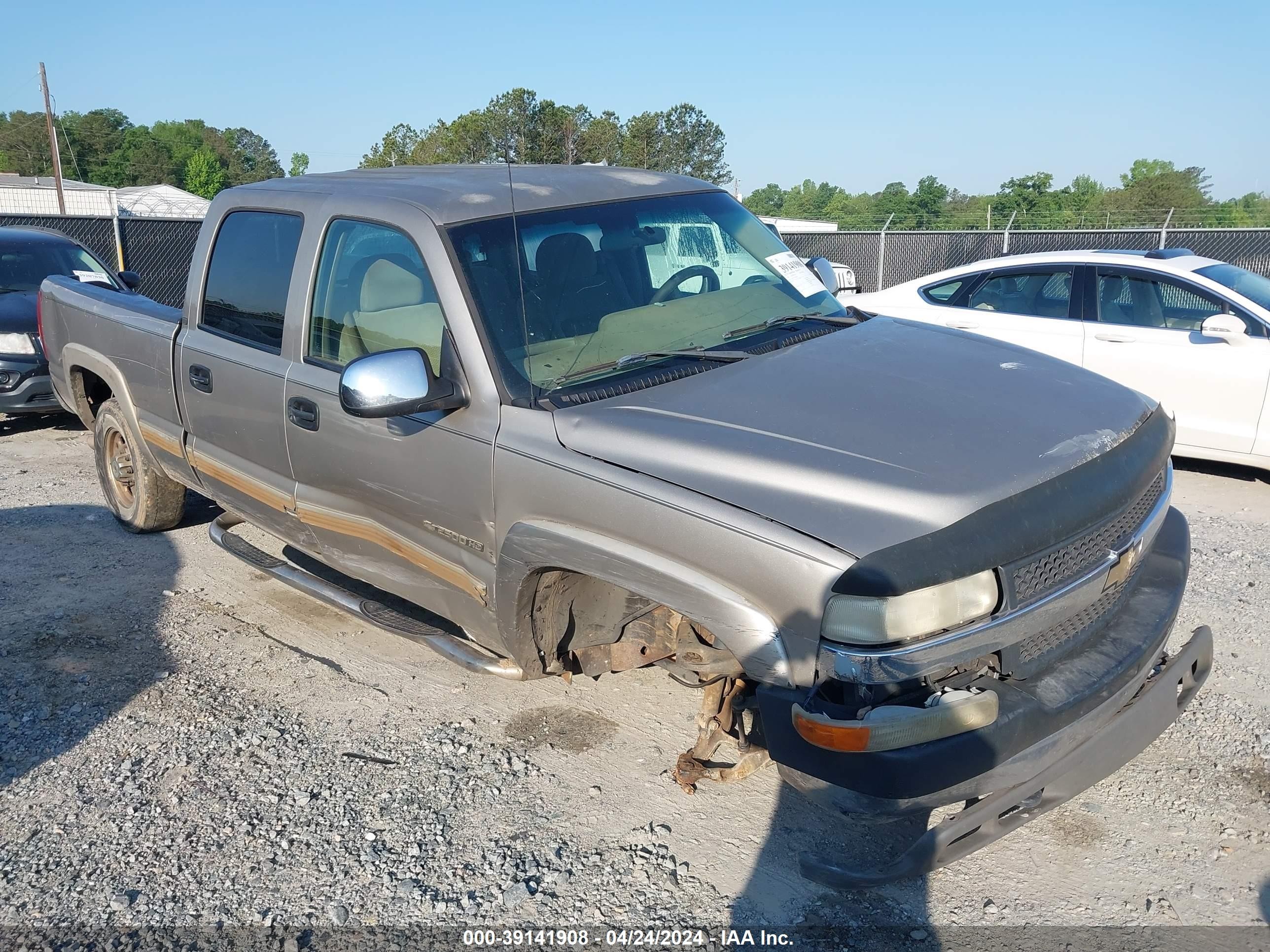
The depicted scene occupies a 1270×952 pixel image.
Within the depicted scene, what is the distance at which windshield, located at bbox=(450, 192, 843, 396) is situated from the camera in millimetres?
3340

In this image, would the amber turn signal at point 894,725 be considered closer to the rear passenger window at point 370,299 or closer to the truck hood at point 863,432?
the truck hood at point 863,432

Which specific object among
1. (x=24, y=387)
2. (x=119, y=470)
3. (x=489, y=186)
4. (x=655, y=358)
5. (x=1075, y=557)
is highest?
(x=489, y=186)

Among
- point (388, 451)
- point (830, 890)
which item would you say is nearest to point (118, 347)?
point (388, 451)

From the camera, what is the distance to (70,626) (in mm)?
4863

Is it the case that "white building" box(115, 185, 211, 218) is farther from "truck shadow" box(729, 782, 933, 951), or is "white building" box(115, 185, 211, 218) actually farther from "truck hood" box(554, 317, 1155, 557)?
"truck shadow" box(729, 782, 933, 951)

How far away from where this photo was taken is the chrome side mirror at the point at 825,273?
462 cm

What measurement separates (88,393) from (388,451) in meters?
3.66

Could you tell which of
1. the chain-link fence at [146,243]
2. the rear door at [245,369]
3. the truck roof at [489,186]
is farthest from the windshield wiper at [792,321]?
the chain-link fence at [146,243]

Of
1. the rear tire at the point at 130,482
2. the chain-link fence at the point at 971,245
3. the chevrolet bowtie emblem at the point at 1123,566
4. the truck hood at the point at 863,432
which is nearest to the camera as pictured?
the truck hood at the point at 863,432

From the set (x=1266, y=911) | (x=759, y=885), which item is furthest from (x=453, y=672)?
(x=1266, y=911)

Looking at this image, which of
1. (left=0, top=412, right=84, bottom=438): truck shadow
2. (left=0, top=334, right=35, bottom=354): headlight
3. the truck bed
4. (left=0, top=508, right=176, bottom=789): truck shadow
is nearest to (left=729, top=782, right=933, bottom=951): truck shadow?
(left=0, top=508, right=176, bottom=789): truck shadow

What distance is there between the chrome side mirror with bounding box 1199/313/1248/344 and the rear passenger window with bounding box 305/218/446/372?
566 centimetres

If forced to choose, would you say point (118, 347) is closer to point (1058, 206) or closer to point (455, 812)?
point (455, 812)

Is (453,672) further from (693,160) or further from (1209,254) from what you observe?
(693,160)
